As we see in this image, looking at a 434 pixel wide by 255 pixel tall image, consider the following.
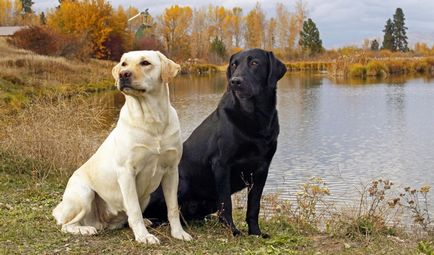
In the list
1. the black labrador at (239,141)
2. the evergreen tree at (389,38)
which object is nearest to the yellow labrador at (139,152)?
the black labrador at (239,141)

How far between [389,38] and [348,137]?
7875 centimetres

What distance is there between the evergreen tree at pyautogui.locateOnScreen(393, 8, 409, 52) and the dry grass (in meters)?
88.3

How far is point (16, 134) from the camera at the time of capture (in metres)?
10.2

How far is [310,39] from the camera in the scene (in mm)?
92938

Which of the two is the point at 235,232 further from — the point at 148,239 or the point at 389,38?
the point at 389,38

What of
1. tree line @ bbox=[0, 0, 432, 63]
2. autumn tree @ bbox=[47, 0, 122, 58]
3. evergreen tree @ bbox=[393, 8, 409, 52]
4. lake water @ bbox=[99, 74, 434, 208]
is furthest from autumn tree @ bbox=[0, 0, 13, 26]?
lake water @ bbox=[99, 74, 434, 208]

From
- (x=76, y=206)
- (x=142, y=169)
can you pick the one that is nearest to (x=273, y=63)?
(x=142, y=169)

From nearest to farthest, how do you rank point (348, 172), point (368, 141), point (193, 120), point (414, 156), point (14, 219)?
point (14, 219), point (348, 172), point (414, 156), point (368, 141), point (193, 120)

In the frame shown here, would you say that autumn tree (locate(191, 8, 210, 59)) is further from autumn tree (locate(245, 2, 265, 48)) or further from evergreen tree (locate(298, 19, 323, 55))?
evergreen tree (locate(298, 19, 323, 55))

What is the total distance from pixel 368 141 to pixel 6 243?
46.6ft

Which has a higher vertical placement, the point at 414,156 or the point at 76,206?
the point at 76,206

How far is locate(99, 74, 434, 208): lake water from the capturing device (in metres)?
13.2

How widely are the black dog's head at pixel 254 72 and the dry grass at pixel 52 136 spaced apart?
473cm

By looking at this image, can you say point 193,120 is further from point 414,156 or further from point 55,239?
point 55,239
